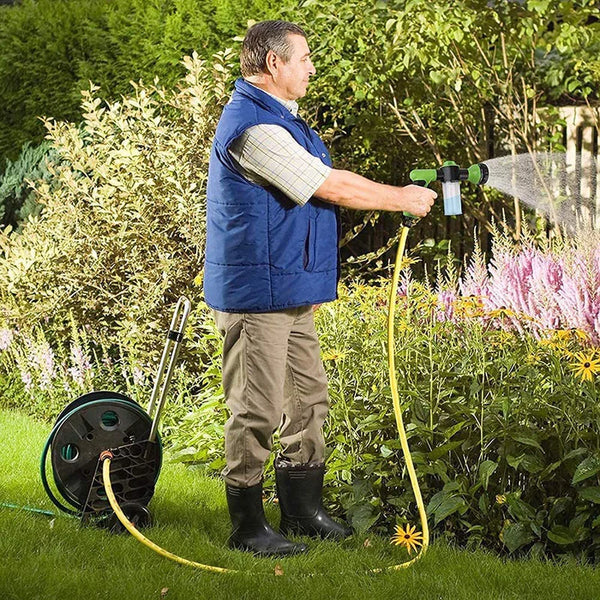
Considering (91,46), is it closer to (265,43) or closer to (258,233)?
(265,43)

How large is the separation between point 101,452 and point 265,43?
1.58 m

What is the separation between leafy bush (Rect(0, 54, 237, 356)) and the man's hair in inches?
97.2

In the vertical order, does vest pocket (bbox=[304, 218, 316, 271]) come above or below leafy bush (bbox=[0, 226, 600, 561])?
above

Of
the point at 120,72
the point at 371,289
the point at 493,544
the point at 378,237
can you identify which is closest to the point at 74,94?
the point at 120,72

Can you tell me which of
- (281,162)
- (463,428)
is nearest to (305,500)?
(463,428)

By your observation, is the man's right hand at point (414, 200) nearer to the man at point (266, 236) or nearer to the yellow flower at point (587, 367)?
the man at point (266, 236)

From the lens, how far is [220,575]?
3.54 m

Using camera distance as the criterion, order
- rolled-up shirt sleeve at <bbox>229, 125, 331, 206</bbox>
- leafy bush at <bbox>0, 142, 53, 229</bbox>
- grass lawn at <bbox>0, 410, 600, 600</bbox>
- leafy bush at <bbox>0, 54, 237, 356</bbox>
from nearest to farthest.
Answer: grass lawn at <bbox>0, 410, 600, 600</bbox>
rolled-up shirt sleeve at <bbox>229, 125, 331, 206</bbox>
leafy bush at <bbox>0, 54, 237, 356</bbox>
leafy bush at <bbox>0, 142, 53, 229</bbox>

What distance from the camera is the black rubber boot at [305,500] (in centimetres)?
396

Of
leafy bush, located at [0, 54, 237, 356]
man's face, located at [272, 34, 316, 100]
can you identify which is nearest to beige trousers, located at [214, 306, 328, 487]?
man's face, located at [272, 34, 316, 100]

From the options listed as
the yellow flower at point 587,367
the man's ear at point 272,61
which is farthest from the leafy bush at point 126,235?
the yellow flower at point 587,367

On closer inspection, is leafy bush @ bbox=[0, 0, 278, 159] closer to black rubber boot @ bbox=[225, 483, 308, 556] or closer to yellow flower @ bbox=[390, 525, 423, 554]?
black rubber boot @ bbox=[225, 483, 308, 556]

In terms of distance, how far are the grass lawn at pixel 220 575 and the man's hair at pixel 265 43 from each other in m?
1.64

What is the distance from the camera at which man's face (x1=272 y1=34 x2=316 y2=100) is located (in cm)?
367
